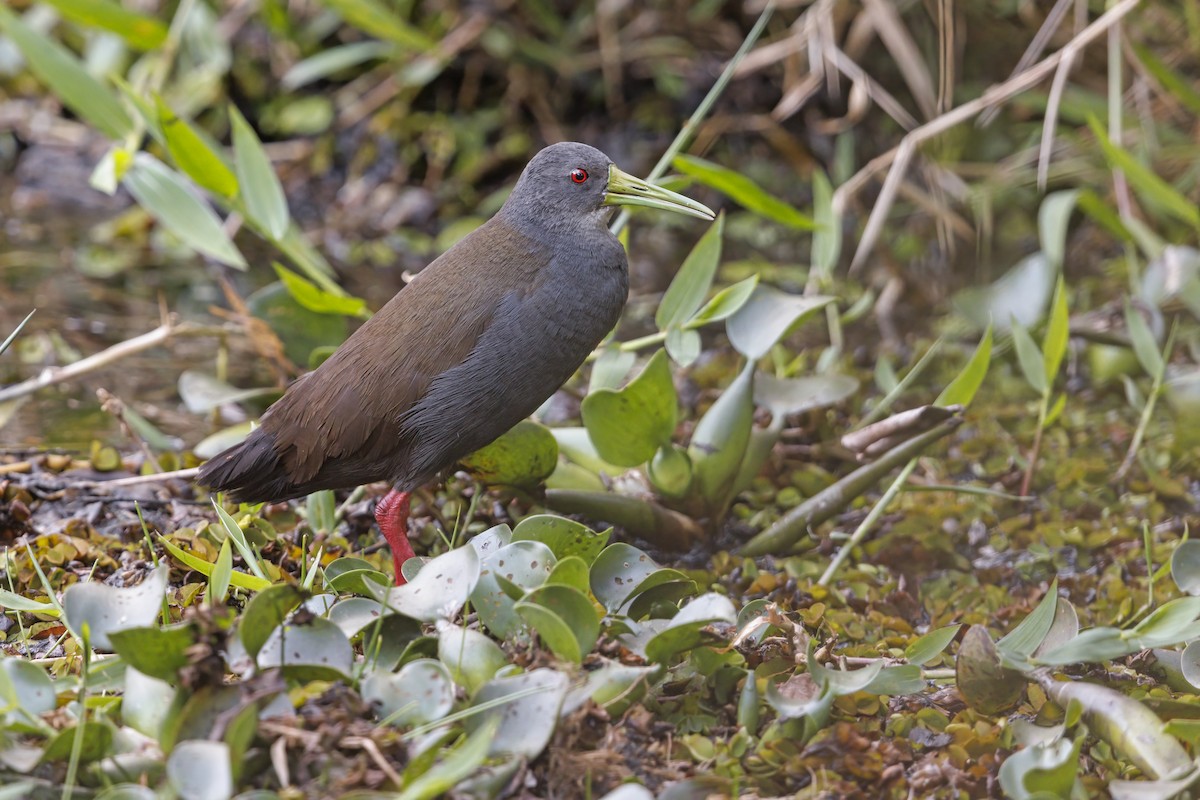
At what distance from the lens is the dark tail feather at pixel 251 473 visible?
315cm

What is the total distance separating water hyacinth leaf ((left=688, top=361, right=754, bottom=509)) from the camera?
3477 mm

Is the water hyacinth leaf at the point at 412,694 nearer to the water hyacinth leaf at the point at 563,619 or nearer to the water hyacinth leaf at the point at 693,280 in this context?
the water hyacinth leaf at the point at 563,619

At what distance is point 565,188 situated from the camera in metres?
3.38

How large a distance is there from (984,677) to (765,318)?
4.33 ft

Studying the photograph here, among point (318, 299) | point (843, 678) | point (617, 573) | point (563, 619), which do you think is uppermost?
point (318, 299)

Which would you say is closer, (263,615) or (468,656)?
(263,615)

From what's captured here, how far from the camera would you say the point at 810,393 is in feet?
12.1

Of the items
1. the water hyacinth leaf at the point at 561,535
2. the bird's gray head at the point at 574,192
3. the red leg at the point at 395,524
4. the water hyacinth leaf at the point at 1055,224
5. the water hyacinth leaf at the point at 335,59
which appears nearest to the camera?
the water hyacinth leaf at the point at 561,535

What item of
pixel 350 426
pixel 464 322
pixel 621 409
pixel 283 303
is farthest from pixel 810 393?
pixel 283 303

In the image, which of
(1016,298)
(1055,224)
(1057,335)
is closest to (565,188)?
(1057,335)

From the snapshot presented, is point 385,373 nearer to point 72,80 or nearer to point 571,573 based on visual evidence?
point 571,573

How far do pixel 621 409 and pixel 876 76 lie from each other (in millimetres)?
3400

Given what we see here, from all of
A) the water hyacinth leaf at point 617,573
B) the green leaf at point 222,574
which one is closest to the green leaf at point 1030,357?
the water hyacinth leaf at point 617,573

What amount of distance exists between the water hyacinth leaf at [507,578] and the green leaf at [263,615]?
0.41m
